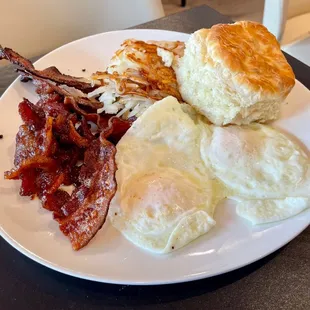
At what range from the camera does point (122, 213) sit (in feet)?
4.49

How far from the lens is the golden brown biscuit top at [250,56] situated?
5.14 ft

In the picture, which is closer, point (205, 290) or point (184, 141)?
point (205, 290)

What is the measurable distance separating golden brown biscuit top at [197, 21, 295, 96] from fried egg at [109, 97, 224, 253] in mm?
248

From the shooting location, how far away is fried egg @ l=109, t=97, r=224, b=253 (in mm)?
1333

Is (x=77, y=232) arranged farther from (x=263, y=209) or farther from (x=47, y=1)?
(x=47, y=1)

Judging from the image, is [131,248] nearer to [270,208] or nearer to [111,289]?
[111,289]

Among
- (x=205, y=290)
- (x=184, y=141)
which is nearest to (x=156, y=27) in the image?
(x=184, y=141)

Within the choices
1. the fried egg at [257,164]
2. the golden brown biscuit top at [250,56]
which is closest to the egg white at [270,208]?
the fried egg at [257,164]

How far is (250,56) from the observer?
5.44 feet

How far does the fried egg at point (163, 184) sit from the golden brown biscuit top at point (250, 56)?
0.25 meters

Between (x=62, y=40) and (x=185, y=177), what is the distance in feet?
5.40

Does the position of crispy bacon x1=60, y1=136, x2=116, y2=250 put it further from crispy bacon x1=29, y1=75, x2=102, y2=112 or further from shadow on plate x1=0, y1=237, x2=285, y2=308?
crispy bacon x1=29, y1=75, x2=102, y2=112

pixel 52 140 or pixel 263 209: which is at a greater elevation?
pixel 52 140

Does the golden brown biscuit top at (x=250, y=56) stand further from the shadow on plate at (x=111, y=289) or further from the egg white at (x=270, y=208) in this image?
the shadow on plate at (x=111, y=289)
